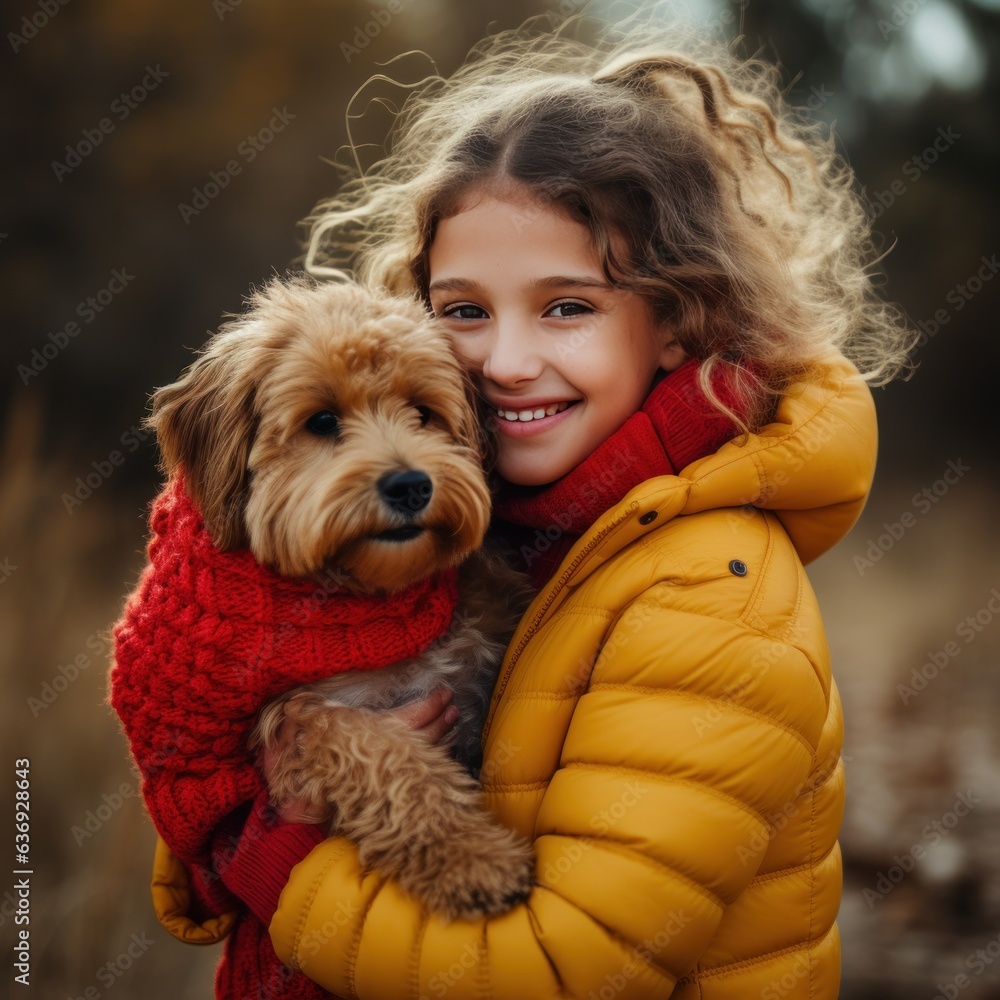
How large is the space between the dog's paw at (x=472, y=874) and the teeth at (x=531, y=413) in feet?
3.23

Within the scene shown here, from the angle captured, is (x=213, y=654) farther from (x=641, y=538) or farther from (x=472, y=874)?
(x=641, y=538)

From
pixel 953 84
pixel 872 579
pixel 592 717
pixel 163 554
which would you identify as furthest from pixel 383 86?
pixel 592 717

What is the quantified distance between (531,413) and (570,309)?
0.90 ft

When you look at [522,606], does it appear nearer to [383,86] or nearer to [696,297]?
[696,297]

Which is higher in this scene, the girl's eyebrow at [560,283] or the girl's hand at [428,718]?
the girl's eyebrow at [560,283]

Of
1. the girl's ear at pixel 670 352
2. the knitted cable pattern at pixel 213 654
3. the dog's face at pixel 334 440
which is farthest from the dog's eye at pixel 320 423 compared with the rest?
the girl's ear at pixel 670 352

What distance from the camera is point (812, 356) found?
2227mm

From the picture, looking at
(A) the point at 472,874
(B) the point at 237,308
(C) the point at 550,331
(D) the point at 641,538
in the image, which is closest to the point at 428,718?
(A) the point at 472,874

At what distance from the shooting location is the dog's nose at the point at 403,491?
82.9 inches

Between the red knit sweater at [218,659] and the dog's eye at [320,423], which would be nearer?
the red knit sweater at [218,659]

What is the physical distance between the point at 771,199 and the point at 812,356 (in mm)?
683

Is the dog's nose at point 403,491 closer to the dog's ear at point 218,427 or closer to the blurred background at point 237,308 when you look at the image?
the dog's ear at point 218,427

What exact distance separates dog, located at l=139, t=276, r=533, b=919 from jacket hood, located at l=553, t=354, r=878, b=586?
40cm

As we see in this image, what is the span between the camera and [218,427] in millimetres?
2225
